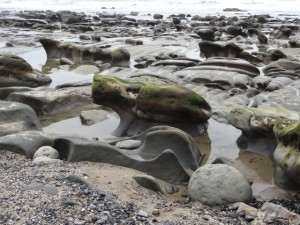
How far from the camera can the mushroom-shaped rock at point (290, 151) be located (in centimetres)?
375

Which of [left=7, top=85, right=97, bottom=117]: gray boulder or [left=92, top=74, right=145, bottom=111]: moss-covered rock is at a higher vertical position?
[left=92, top=74, right=145, bottom=111]: moss-covered rock

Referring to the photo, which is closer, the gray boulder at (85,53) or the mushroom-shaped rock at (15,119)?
the mushroom-shaped rock at (15,119)

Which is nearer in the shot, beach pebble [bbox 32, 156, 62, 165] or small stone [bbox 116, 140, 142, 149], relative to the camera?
beach pebble [bbox 32, 156, 62, 165]

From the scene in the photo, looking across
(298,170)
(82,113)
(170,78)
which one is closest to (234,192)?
(298,170)

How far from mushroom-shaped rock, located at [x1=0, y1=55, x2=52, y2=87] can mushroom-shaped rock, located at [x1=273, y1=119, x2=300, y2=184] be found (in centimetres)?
530

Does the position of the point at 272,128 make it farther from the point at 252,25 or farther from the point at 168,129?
the point at 252,25

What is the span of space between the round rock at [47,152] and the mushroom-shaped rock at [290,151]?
2.18m

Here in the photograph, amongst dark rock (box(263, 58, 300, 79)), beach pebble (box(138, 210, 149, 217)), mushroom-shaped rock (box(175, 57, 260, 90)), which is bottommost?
dark rock (box(263, 58, 300, 79))

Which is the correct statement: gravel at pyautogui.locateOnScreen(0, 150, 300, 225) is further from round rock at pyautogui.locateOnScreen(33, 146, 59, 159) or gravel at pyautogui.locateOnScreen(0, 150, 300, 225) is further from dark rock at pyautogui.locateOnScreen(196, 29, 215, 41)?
dark rock at pyautogui.locateOnScreen(196, 29, 215, 41)

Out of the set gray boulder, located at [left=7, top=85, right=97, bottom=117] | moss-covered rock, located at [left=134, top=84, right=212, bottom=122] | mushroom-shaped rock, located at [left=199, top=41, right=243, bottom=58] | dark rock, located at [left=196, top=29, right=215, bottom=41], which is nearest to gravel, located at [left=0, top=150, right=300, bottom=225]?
moss-covered rock, located at [left=134, top=84, right=212, bottom=122]

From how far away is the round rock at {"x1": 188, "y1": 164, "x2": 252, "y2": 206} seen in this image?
12.0ft

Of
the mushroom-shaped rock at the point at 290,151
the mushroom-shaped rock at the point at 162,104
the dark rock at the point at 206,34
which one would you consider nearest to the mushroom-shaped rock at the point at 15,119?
the mushroom-shaped rock at the point at 162,104

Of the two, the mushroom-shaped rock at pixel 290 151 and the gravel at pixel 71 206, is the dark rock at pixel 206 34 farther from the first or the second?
the gravel at pixel 71 206

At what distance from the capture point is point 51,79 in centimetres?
884
